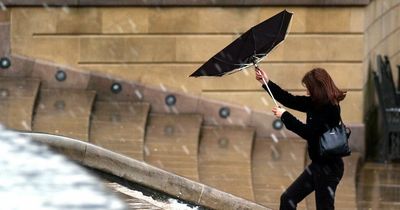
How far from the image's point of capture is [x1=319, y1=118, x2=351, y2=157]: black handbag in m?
7.98

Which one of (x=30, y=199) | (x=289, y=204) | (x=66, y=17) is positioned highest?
(x=66, y=17)

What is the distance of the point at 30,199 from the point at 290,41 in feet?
38.6

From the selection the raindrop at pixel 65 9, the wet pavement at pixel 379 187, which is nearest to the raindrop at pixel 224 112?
the wet pavement at pixel 379 187

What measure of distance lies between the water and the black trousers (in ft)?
15.6

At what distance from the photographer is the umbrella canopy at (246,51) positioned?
846 cm

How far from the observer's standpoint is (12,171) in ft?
11.5

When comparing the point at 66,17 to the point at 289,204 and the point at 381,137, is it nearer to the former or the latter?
the point at 381,137

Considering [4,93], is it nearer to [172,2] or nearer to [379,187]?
[172,2]

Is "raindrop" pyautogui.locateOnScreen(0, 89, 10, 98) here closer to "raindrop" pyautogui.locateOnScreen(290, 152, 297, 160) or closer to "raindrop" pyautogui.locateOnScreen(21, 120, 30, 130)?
"raindrop" pyautogui.locateOnScreen(21, 120, 30, 130)

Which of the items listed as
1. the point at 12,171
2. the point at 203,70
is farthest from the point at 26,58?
the point at 12,171

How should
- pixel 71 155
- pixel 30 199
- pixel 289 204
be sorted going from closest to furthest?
1. pixel 30 199
2. pixel 71 155
3. pixel 289 204

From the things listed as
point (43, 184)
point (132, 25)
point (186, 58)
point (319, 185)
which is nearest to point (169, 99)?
point (186, 58)

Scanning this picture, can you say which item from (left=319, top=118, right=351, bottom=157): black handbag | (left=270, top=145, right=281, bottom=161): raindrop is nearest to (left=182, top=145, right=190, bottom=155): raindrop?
(left=270, top=145, right=281, bottom=161): raindrop

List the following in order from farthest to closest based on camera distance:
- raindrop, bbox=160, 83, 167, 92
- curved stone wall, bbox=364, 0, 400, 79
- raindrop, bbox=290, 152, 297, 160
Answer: curved stone wall, bbox=364, 0, 400, 79 < raindrop, bbox=160, 83, 167, 92 < raindrop, bbox=290, 152, 297, 160
